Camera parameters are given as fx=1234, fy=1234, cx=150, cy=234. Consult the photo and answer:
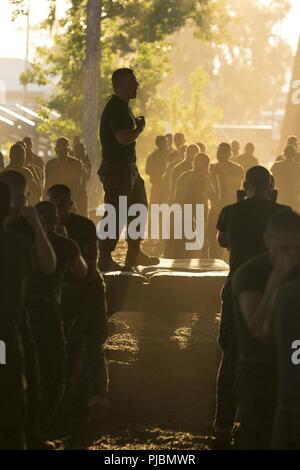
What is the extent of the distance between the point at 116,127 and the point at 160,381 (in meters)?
2.51

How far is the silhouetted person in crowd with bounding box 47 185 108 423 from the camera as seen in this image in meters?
9.22

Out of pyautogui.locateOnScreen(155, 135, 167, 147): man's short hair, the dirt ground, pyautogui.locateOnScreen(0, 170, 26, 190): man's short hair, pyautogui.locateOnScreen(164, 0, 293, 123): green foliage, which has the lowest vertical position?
the dirt ground

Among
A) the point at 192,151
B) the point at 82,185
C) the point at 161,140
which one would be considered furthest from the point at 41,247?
the point at 161,140

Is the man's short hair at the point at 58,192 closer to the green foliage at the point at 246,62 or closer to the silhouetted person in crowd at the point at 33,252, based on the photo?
the silhouetted person in crowd at the point at 33,252

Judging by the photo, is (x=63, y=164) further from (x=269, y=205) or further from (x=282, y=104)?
(x=282, y=104)

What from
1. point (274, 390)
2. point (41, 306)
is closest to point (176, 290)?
point (41, 306)

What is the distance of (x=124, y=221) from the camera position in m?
12.4

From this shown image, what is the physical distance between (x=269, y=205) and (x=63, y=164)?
30.7 feet

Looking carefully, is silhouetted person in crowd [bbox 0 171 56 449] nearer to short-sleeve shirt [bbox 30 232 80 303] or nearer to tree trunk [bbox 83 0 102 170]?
short-sleeve shirt [bbox 30 232 80 303]

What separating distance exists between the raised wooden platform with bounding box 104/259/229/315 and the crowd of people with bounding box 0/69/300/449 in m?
1.11

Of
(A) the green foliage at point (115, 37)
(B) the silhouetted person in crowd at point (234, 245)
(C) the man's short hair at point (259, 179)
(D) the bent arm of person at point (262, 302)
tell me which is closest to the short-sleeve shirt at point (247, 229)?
(B) the silhouetted person in crowd at point (234, 245)

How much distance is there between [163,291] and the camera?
1323 cm

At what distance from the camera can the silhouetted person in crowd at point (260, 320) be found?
6840 millimetres

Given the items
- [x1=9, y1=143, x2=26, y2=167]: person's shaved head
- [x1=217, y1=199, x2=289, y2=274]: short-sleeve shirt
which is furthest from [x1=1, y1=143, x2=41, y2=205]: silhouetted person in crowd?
[x1=217, y1=199, x2=289, y2=274]: short-sleeve shirt
